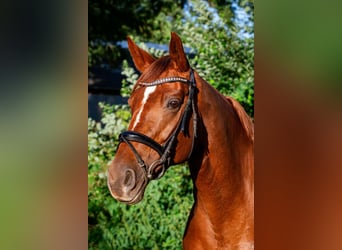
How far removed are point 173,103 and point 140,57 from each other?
258mm

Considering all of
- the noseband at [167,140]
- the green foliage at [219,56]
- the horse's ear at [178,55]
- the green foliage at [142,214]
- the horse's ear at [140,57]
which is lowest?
the green foliage at [142,214]

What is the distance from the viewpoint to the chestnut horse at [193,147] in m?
1.31

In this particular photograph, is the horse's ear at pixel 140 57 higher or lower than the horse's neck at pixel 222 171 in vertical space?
higher

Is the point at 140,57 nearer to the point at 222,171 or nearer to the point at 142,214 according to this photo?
the point at 222,171

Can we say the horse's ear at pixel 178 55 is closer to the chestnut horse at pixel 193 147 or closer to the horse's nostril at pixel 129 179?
the chestnut horse at pixel 193 147

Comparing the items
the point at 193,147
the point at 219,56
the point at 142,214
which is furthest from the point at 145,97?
the point at 219,56

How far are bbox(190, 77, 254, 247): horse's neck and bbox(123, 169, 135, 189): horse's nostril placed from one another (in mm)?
210

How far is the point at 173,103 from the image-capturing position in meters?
1.33

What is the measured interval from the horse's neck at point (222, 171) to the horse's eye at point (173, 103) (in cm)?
8

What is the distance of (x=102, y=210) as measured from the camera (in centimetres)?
299

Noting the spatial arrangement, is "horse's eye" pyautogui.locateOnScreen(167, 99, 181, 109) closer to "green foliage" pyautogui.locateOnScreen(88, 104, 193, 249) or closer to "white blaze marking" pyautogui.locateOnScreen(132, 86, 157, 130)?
"white blaze marking" pyautogui.locateOnScreen(132, 86, 157, 130)
